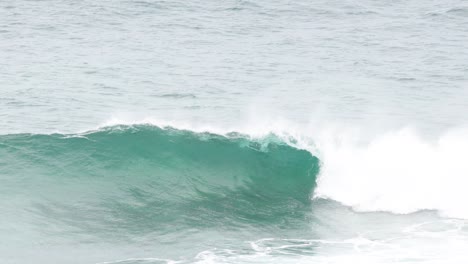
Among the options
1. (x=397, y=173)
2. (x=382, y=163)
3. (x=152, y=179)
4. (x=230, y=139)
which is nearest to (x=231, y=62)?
(x=230, y=139)

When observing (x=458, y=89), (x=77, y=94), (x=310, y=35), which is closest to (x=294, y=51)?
(x=310, y=35)

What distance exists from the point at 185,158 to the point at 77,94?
24.5 feet

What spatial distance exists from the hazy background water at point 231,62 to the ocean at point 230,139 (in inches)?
5.2

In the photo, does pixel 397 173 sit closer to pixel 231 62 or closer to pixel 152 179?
pixel 152 179

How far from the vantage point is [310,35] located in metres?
49.9

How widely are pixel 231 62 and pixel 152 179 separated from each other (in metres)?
13.3

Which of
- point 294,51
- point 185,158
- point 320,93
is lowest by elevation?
point 185,158

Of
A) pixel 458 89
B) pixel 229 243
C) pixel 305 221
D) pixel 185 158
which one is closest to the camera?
pixel 229 243

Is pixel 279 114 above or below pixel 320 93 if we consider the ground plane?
below

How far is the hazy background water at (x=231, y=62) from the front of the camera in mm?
38344

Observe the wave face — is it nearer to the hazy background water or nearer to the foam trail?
the foam trail

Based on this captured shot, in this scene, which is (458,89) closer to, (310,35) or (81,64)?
(310,35)

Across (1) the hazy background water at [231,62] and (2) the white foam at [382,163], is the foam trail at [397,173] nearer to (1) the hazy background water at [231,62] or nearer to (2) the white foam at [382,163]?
(2) the white foam at [382,163]

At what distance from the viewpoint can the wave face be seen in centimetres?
2947
